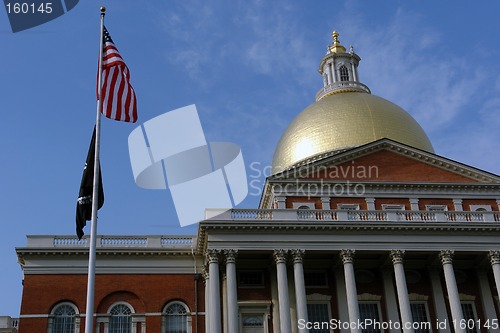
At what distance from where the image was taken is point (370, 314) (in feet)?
121

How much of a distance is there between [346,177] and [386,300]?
8.03m

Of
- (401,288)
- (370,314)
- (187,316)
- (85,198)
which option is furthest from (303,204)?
(85,198)

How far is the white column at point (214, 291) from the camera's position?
3256cm

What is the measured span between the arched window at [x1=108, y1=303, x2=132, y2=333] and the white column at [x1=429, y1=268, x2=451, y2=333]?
16.8m

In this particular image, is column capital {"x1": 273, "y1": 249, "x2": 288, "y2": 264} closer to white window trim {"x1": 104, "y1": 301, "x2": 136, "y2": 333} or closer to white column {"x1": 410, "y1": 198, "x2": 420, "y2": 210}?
white window trim {"x1": 104, "y1": 301, "x2": 136, "y2": 333}

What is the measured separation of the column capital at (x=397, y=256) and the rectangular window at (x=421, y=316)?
3.36m

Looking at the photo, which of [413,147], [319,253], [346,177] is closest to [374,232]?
[319,253]

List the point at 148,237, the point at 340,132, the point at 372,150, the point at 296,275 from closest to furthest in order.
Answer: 1. the point at 296,275
2. the point at 148,237
3. the point at 372,150
4. the point at 340,132

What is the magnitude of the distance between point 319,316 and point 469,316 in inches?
336

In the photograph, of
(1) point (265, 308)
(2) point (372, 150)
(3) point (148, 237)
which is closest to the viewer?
(1) point (265, 308)

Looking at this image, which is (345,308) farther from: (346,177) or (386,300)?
(346,177)

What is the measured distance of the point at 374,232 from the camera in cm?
3594

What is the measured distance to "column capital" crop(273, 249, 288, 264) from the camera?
113 ft

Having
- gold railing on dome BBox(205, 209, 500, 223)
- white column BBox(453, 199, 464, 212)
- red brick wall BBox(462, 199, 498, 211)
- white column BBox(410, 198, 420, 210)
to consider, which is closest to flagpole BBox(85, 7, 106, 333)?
gold railing on dome BBox(205, 209, 500, 223)
